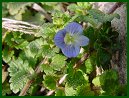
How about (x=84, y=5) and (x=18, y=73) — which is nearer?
(x=18, y=73)

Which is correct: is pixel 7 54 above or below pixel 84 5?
below

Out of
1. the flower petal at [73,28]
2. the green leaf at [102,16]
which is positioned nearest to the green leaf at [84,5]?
the green leaf at [102,16]

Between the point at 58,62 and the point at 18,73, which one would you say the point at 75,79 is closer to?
the point at 58,62

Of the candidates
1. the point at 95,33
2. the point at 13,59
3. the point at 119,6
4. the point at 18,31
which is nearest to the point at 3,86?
the point at 13,59

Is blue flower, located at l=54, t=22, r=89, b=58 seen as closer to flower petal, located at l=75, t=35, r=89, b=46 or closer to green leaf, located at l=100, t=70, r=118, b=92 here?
flower petal, located at l=75, t=35, r=89, b=46

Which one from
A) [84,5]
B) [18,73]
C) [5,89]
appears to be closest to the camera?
[18,73]

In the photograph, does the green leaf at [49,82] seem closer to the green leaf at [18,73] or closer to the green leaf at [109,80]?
the green leaf at [18,73]

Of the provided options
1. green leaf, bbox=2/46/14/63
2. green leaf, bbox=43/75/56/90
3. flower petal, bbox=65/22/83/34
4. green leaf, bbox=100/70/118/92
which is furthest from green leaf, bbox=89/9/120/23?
green leaf, bbox=2/46/14/63

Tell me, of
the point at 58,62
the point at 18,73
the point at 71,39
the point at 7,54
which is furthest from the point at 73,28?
the point at 7,54
